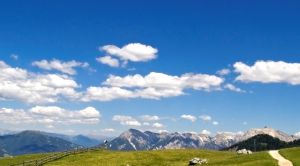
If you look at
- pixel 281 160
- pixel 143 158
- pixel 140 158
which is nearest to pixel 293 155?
pixel 281 160

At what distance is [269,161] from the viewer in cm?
7912

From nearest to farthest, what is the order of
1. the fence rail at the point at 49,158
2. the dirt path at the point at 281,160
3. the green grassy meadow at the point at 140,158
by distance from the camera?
1. the dirt path at the point at 281,160
2. the green grassy meadow at the point at 140,158
3. the fence rail at the point at 49,158

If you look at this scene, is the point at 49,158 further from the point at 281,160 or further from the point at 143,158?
the point at 281,160

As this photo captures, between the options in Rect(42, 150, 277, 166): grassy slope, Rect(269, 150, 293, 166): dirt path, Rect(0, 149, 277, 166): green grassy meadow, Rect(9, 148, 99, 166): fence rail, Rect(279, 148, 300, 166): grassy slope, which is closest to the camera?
Rect(269, 150, 293, 166): dirt path

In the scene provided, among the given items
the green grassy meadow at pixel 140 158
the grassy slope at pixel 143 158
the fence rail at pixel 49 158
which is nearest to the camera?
the green grassy meadow at pixel 140 158

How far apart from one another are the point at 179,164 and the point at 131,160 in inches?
555

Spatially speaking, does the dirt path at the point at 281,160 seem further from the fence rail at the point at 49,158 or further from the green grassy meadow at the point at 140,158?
the fence rail at the point at 49,158

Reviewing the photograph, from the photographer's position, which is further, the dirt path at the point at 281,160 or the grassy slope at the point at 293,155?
the grassy slope at the point at 293,155

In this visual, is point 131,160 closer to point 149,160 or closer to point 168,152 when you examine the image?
point 149,160

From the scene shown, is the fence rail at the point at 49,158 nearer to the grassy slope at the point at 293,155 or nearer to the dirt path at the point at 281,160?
the dirt path at the point at 281,160

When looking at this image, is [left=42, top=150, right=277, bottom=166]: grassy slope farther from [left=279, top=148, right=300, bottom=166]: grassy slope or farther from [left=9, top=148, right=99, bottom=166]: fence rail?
[left=279, top=148, right=300, bottom=166]: grassy slope

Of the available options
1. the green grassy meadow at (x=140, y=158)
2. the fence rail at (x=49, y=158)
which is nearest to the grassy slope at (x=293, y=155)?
the green grassy meadow at (x=140, y=158)

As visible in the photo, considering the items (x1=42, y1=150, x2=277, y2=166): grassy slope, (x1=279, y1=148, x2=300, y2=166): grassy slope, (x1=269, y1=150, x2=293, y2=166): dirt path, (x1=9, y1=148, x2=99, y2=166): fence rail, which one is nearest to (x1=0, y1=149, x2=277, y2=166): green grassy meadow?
(x1=42, y1=150, x2=277, y2=166): grassy slope

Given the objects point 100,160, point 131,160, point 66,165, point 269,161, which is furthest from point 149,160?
point 269,161
